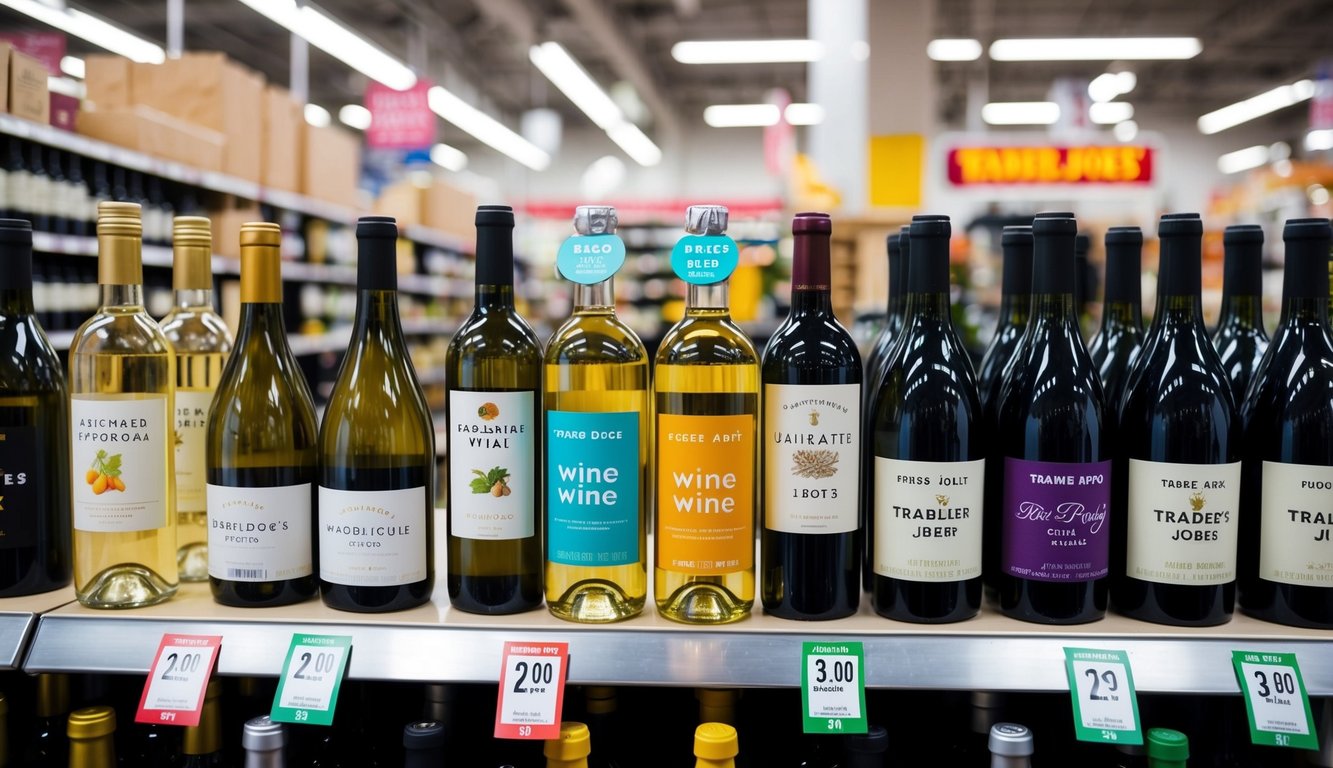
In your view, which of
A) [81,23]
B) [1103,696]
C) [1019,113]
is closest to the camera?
[1103,696]

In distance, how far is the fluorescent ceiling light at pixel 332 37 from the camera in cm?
670

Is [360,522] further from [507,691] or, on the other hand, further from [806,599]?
[806,599]

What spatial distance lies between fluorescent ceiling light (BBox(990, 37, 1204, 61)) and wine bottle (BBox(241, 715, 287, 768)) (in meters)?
11.0

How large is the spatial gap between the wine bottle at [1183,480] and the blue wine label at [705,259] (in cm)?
47

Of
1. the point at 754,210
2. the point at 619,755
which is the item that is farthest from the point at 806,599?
the point at 754,210

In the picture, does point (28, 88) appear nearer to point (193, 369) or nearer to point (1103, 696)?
point (193, 369)

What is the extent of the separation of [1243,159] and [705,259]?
1918 cm

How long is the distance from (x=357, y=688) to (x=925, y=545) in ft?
2.45

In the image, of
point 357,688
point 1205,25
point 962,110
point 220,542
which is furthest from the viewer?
point 962,110

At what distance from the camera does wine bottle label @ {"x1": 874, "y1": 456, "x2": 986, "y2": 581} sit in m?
1.01

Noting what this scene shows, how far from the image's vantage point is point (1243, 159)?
55.3 ft

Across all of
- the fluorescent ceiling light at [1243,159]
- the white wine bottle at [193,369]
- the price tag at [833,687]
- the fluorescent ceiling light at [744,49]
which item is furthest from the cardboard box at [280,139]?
the fluorescent ceiling light at [1243,159]

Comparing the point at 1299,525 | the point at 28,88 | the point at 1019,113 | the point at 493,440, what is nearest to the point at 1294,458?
the point at 1299,525

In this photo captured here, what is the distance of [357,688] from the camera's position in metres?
1.24
